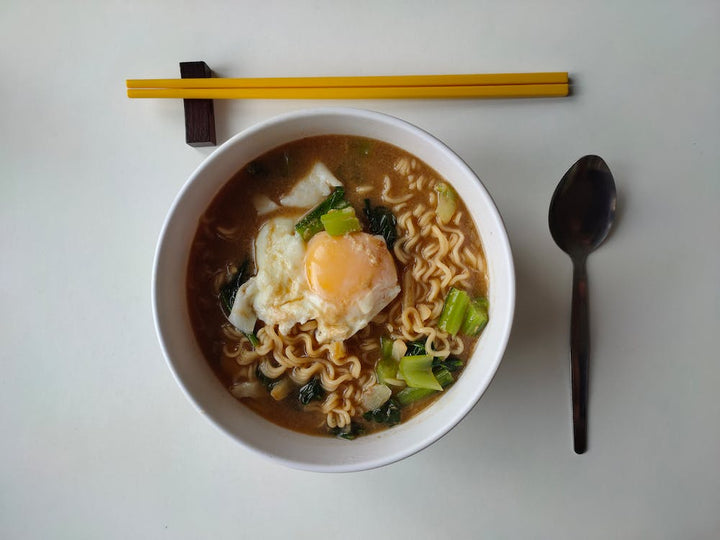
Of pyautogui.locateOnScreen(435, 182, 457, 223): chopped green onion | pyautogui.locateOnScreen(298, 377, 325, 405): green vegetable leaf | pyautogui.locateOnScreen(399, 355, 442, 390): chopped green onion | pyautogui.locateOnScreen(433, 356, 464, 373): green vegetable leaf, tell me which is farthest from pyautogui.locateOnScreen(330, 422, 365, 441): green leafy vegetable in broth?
pyautogui.locateOnScreen(435, 182, 457, 223): chopped green onion

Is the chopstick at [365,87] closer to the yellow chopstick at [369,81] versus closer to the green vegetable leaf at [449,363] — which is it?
the yellow chopstick at [369,81]

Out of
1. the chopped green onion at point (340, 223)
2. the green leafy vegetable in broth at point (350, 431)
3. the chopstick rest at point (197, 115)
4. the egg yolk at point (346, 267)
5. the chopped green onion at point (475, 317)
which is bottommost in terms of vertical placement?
the green leafy vegetable in broth at point (350, 431)

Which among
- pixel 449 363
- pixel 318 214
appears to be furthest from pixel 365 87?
pixel 449 363

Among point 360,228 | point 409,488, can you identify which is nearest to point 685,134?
point 360,228

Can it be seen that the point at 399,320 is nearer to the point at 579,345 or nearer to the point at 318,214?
the point at 318,214

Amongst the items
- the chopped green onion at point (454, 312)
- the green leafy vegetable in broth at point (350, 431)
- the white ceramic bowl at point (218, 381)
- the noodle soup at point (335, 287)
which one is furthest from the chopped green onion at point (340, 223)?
the green leafy vegetable in broth at point (350, 431)
